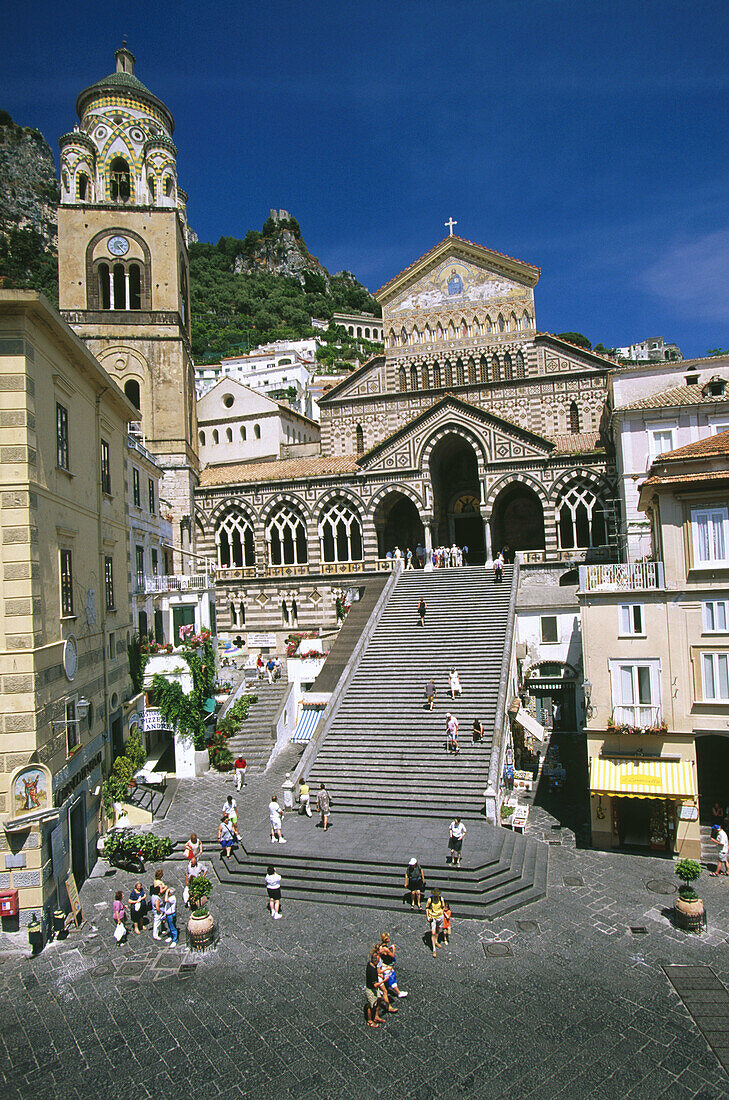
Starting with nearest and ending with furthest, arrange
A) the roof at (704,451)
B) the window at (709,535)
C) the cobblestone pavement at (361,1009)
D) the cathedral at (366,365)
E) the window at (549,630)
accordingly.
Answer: the cobblestone pavement at (361,1009)
the window at (709,535)
the roof at (704,451)
the window at (549,630)
the cathedral at (366,365)

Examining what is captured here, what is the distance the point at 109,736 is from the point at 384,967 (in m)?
12.9

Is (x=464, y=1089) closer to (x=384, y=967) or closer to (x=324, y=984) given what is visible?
(x=384, y=967)

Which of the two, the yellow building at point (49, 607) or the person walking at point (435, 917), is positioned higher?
the yellow building at point (49, 607)

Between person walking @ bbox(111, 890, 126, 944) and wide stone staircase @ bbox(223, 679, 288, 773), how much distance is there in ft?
38.0

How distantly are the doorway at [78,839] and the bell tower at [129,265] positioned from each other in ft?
76.7

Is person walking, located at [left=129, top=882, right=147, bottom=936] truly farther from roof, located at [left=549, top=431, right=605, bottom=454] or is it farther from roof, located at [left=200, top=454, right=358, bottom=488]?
roof, located at [left=549, top=431, right=605, bottom=454]

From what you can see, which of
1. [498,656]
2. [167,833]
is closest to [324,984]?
[167,833]

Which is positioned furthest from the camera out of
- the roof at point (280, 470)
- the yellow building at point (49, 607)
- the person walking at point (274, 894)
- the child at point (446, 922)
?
the roof at point (280, 470)

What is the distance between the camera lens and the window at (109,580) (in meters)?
22.3

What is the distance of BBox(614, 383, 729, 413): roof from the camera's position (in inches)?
1161

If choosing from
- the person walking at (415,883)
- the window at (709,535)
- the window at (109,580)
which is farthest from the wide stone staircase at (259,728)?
the window at (709,535)

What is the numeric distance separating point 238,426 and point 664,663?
34.7 m

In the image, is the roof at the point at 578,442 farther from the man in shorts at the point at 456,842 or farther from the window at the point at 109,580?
the man in shorts at the point at 456,842

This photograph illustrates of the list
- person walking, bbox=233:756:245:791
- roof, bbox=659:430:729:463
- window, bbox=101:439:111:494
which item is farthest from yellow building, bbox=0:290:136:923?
roof, bbox=659:430:729:463
